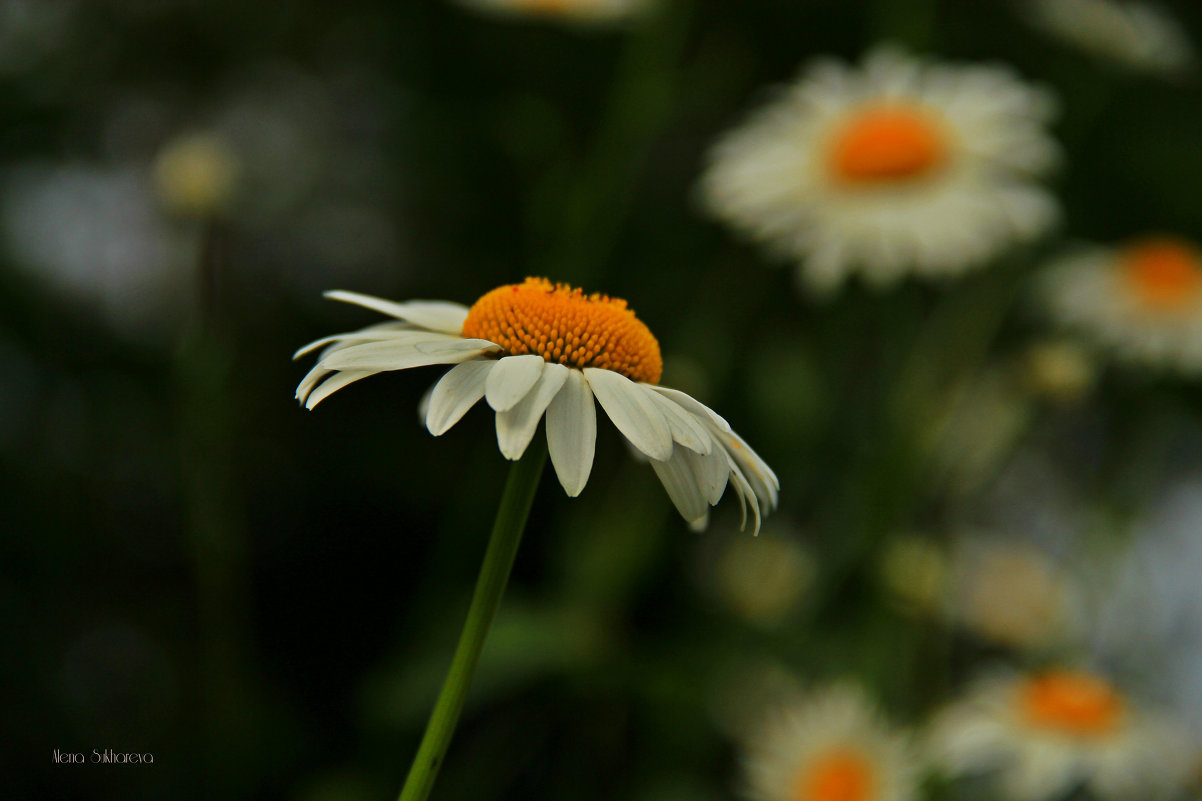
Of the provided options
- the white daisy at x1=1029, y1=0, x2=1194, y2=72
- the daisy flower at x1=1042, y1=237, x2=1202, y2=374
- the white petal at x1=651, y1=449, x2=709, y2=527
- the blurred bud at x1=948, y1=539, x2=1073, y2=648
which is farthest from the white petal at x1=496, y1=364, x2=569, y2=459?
the white daisy at x1=1029, y1=0, x2=1194, y2=72

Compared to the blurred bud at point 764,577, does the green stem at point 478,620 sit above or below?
above

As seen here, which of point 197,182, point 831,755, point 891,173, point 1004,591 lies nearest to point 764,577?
point 1004,591

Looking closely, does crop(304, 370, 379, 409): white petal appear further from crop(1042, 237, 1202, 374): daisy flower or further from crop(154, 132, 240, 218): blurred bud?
crop(1042, 237, 1202, 374): daisy flower

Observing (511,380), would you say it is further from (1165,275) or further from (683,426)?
(1165,275)

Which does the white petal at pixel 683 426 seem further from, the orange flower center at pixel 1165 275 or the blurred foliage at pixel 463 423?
the orange flower center at pixel 1165 275

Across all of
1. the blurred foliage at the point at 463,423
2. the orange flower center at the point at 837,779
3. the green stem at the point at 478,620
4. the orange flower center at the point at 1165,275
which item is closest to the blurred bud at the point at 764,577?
the blurred foliage at the point at 463,423

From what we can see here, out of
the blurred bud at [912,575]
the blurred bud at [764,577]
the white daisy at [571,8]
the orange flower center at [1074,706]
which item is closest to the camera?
the orange flower center at [1074,706]
